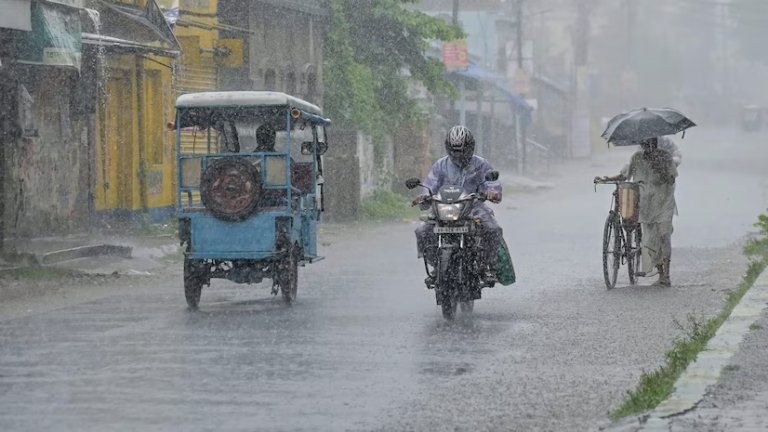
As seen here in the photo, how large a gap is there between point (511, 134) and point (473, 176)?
51258 mm

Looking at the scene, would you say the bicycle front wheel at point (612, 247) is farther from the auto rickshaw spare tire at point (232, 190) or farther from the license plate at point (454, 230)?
the auto rickshaw spare tire at point (232, 190)

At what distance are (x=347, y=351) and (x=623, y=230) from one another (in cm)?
620

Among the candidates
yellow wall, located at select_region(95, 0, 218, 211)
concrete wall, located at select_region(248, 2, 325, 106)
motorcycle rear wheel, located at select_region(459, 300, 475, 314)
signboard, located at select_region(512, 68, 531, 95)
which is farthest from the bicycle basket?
signboard, located at select_region(512, 68, 531, 95)

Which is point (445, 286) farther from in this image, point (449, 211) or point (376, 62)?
point (376, 62)

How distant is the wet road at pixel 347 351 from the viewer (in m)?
8.28

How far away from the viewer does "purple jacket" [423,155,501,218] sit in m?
13.6

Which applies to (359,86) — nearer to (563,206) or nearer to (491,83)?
(563,206)

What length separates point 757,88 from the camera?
5359 inches

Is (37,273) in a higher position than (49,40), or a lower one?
lower

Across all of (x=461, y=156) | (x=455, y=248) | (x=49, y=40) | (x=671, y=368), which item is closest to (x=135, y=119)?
(x=49, y=40)

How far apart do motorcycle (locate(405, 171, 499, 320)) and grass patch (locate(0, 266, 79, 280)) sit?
5.52 meters

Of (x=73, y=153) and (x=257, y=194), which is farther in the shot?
(x=73, y=153)

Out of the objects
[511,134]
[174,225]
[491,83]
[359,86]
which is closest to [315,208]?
[174,225]

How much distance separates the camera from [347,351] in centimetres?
1084
